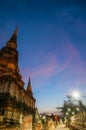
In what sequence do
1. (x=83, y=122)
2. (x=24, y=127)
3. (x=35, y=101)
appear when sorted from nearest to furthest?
(x=24, y=127), (x=83, y=122), (x=35, y=101)

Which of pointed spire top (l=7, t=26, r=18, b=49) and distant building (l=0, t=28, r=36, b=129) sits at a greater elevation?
pointed spire top (l=7, t=26, r=18, b=49)

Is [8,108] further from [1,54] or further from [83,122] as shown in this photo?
[1,54]

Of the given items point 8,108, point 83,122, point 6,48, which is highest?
point 6,48

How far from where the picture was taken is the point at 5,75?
31234 mm

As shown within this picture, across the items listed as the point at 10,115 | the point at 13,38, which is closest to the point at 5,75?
the point at 10,115

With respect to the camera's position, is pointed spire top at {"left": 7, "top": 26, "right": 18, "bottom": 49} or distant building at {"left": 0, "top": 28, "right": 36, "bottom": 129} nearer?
distant building at {"left": 0, "top": 28, "right": 36, "bottom": 129}

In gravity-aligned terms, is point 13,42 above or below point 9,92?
above

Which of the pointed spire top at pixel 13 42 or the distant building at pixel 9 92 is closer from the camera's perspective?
the distant building at pixel 9 92

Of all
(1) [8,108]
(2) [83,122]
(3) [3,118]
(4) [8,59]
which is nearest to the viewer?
(2) [83,122]

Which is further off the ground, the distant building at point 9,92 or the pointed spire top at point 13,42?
the pointed spire top at point 13,42

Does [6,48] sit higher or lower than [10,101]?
higher

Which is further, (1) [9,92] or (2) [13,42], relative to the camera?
(2) [13,42]

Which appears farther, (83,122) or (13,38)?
(13,38)

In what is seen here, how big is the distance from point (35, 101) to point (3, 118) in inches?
932
